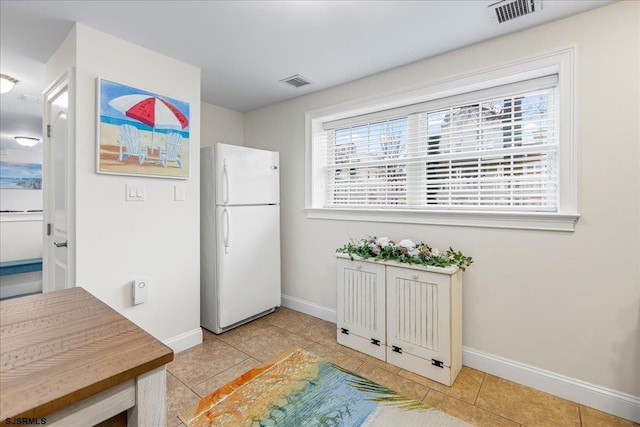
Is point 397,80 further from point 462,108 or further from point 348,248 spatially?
point 348,248

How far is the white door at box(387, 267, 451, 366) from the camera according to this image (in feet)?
6.85

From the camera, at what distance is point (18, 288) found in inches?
166

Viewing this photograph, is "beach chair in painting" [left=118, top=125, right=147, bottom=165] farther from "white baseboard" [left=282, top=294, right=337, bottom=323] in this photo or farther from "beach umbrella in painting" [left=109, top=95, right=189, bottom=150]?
"white baseboard" [left=282, top=294, right=337, bottom=323]

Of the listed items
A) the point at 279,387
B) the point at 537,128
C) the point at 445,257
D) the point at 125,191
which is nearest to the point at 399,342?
the point at 445,257

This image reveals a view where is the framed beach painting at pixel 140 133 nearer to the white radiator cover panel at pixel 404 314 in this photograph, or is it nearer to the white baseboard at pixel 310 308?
the white radiator cover panel at pixel 404 314

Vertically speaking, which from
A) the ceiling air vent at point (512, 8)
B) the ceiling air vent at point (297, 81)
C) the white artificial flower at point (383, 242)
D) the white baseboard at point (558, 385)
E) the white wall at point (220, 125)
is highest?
the ceiling air vent at point (297, 81)

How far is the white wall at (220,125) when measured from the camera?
3553mm

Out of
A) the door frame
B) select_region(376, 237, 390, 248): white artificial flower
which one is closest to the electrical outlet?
the door frame

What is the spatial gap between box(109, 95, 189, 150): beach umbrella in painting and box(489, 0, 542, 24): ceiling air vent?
236 centimetres

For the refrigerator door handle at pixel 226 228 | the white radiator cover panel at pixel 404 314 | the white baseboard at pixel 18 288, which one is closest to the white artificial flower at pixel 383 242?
the white radiator cover panel at pixel 404 314

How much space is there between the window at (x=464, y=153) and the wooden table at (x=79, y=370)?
2.20 metres

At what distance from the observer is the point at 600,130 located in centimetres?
182

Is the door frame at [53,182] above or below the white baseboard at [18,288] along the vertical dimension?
above

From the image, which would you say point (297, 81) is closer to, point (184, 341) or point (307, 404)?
point (184, 341)
